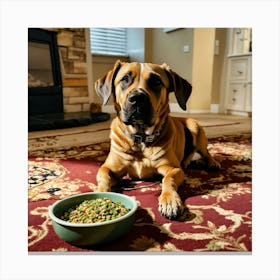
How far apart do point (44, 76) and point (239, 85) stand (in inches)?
112

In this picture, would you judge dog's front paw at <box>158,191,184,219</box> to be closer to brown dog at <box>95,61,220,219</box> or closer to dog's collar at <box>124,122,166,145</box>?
brown dog at <box>95,61,220,219</box>

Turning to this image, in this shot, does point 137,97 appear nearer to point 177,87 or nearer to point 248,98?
point 177,87

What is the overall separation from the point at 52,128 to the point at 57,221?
2.44 metres

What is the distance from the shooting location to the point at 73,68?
13.0 ft

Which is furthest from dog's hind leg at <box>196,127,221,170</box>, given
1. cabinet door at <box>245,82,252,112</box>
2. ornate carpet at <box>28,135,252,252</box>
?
cabinet door at <box>245,82,252,112</box>

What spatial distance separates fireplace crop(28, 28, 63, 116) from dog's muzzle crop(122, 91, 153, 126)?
2.45 m

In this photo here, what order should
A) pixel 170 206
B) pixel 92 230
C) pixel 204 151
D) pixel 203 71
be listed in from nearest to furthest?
1. pixel 92 230
2. pixel 170 206
3. pixel 204 151
4. pixel 203 71

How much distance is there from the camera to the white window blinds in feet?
13.6

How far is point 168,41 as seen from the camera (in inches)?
144

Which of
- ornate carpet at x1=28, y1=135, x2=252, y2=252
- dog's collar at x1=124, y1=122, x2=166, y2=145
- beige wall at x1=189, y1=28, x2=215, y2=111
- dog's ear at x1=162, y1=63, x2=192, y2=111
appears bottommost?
ornate carpet at x1=28, y1=135, x2=252, y2=252

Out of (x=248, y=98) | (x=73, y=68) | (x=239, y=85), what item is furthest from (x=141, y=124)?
(x=239, y=85)

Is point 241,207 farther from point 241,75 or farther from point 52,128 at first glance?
point 241,75

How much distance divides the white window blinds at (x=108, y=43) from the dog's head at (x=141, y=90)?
118 inches
